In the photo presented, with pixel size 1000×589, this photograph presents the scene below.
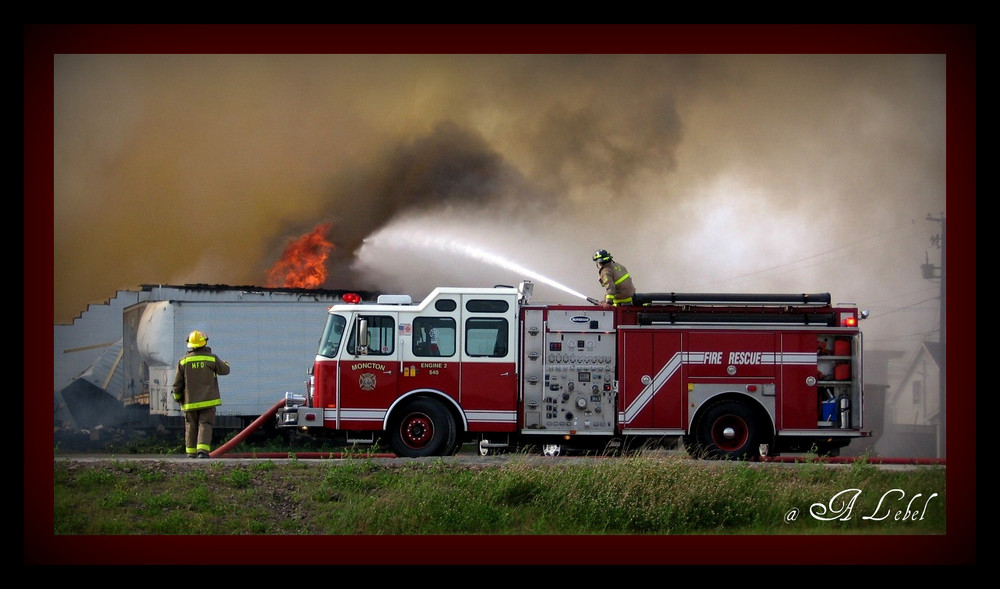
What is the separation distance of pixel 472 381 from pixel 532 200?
12.0 metres

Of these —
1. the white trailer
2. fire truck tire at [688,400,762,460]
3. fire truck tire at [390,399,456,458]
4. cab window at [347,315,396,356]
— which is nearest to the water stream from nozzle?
the white trailer

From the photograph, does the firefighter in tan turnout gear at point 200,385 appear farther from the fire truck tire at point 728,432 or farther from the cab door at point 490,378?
the fire truck tire at point 728,432

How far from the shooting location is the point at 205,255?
2758 centimetres

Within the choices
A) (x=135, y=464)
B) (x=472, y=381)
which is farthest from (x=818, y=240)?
(x=135, y=464)

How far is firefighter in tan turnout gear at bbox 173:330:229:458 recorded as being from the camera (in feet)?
49.2

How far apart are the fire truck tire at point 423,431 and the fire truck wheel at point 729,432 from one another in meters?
3.71

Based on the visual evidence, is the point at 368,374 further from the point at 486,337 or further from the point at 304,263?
the point at 304,263

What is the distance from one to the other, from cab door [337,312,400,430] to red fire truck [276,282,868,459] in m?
0.02

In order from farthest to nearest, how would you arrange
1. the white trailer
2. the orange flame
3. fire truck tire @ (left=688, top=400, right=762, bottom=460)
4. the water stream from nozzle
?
the orange flame, the water stream from nozzle, the white trailer, fire truck tire @ (left=688, top=400, right=762, bottom=460)

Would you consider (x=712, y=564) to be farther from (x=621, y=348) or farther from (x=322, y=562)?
(x=621, y=348)

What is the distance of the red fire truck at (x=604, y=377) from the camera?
49.2 ft

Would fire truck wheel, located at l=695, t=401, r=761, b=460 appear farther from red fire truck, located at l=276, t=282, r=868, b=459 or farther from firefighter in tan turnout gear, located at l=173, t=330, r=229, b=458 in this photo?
firefighter in tan turnout gear, located at l=173, t=330, r=229, b=458

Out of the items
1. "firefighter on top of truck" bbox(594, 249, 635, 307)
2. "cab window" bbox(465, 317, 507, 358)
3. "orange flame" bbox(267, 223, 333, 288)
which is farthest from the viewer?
"orange flame" bbox(267, 223, 333, 288)

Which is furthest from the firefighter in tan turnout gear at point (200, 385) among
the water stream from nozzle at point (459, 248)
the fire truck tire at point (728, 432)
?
the water stream from nozzle at point (459, 248)
